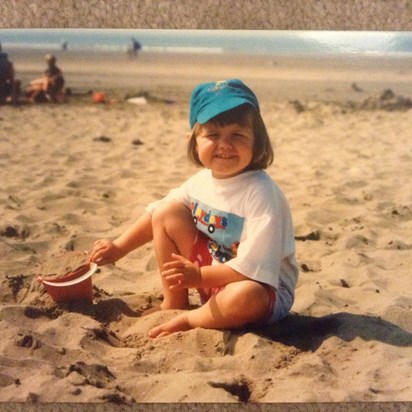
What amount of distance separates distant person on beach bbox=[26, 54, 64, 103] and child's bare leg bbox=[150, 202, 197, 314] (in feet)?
1.04

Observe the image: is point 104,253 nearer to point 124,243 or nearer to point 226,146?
point 124,243

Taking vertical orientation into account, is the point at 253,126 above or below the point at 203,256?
above

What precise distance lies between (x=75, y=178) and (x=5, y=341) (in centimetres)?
76

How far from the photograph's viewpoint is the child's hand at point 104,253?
1.20 m

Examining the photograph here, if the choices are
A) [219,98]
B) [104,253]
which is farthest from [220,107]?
[104,253]

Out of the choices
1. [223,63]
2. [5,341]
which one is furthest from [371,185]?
[5,341]

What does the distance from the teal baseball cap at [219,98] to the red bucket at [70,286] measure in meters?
0.36

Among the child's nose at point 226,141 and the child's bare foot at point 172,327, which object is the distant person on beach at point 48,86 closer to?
the child's nose at point 226,141

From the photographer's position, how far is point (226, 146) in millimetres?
1056

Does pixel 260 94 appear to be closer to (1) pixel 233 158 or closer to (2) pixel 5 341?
(1) pixel 233 158

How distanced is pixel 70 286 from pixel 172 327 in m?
0.21

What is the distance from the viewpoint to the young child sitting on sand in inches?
40.4

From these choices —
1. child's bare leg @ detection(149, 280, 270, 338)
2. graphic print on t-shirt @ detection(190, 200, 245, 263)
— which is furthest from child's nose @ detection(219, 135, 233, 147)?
child's bare leg @ detection(149, 280, 270, 338)

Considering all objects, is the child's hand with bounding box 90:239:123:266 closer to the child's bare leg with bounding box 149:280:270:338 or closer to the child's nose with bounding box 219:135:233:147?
the child's bare leg with bounding box 149:280:270:338
